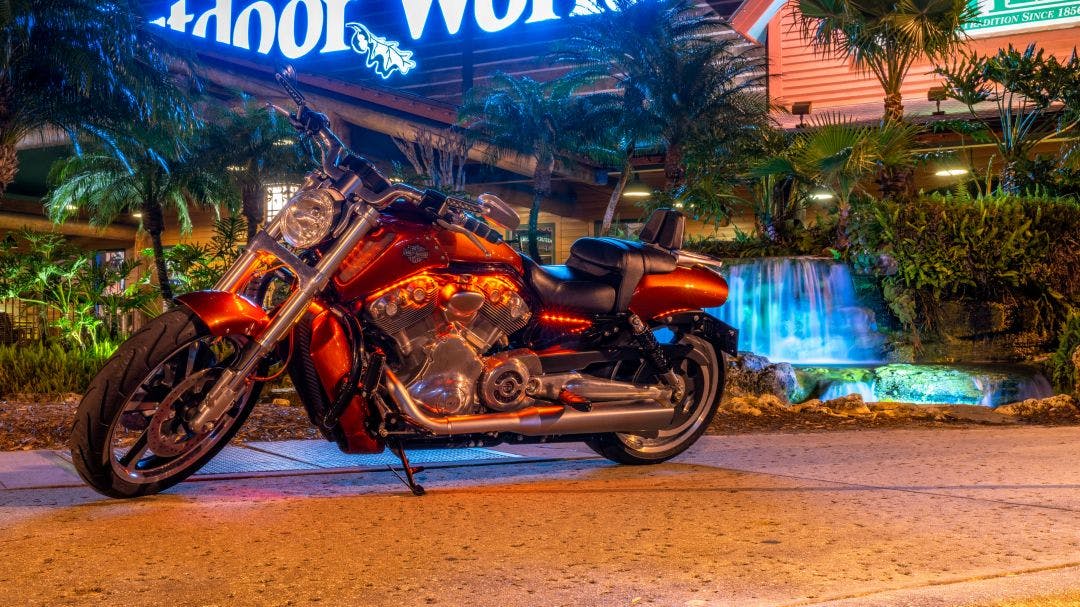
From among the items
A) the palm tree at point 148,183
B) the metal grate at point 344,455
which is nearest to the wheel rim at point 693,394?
the metal grate at point 344,455

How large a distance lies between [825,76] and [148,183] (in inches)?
520

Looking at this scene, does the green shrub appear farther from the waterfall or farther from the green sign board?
the green sign board

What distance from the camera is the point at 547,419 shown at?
4.83 meters

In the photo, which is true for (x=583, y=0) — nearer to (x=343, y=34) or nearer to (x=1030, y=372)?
Answer: (x=343, y=34)

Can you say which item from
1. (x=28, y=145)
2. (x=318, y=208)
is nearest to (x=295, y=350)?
(x=318, y=208)

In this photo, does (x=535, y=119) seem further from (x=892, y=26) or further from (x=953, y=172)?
(x=953, y=172)

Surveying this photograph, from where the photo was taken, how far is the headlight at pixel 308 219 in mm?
4309

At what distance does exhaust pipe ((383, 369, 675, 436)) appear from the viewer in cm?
441

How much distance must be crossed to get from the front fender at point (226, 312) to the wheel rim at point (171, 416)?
114mm

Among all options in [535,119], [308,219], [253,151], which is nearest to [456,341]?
[308,219]

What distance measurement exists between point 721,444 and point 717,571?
3.15 m

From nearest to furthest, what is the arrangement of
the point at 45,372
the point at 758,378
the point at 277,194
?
the point at 45,372 → the point at 758,378 → the point at 277,194

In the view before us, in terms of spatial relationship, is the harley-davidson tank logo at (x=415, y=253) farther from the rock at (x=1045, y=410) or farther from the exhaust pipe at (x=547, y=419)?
the rock at (x=1045, y=410)

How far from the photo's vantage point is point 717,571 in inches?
132
